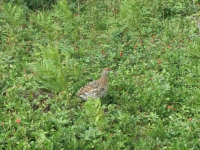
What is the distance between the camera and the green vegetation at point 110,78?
6617 mm

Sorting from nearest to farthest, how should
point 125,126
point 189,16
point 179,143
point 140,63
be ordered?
point 179,143 → point 125,126 → point 140,63 → point 189,16

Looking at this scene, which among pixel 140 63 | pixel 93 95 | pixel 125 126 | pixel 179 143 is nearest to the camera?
pixel 179 143

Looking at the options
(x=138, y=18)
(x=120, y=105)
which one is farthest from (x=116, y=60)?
(x=120, y=105)

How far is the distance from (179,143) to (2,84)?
176 inches

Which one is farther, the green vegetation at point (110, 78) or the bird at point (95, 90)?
the bird at point (95, 90)

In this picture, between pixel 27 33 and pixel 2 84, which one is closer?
pixel 2 84

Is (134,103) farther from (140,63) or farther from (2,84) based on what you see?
(2,84)

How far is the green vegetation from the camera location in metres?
6.62

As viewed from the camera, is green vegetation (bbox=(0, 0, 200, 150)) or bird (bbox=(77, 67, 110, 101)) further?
bird (bbox=(77, 67, 110, 101))

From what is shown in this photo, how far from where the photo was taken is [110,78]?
A: 28.2 feet

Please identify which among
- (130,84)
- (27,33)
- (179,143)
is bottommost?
(179,143)

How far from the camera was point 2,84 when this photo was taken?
845cm

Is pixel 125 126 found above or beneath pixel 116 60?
beneath

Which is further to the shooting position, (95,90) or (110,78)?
(110,78)
